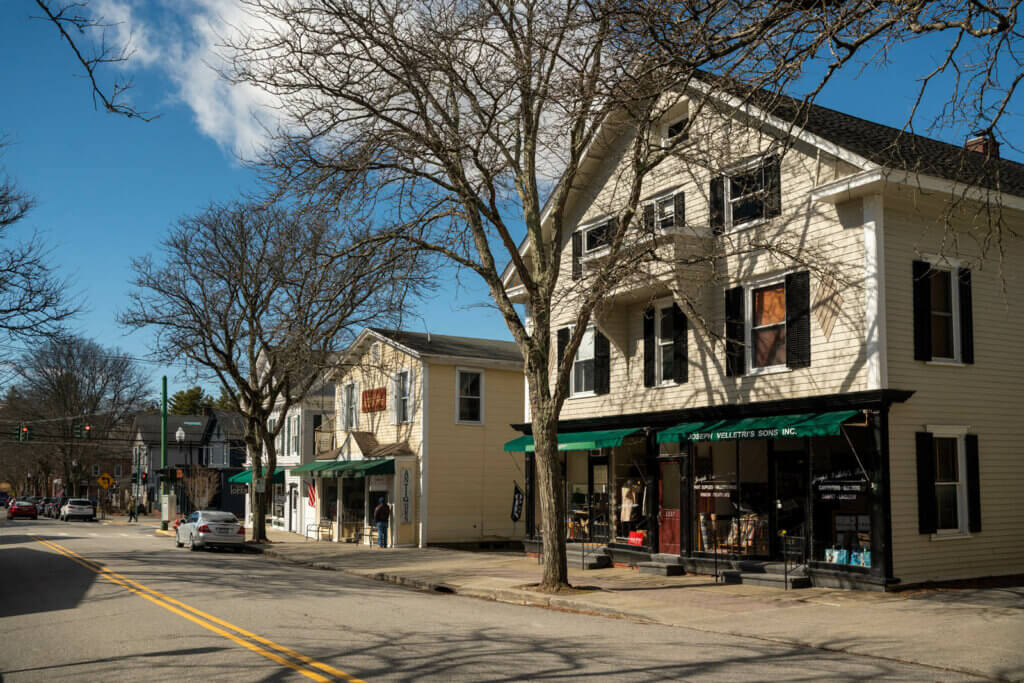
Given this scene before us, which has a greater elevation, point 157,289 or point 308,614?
point 157,289

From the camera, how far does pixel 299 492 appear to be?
40.8 metres

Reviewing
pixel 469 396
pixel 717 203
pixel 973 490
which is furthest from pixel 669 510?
pixel 469 396

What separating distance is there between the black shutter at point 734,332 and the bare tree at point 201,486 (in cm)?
4750

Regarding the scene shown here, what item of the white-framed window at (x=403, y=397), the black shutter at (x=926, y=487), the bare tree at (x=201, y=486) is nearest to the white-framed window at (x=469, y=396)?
the white-framed window at (x=403, y=397)

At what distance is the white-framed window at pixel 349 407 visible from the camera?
120ft

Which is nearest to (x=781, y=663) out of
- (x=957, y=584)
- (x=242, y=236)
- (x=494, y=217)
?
(x=957, y=584)

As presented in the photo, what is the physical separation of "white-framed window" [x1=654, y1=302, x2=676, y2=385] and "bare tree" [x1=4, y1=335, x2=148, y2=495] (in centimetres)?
5704

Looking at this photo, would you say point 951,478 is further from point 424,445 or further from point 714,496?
point 424,445

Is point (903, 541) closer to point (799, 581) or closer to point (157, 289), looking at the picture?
point (799, 581)

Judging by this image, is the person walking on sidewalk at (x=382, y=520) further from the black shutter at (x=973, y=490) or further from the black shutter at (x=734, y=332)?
the black shutter at (x=973, y=490)

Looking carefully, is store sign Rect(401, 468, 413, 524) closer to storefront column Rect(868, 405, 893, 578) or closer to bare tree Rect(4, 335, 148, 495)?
storefront column Rect(868, 405, 893, 578)

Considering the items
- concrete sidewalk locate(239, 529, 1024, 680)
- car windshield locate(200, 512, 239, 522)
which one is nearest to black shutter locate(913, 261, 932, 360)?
concrete sidewalk locate(239, 529, 1024, 680)

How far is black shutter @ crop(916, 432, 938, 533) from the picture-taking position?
1608cm

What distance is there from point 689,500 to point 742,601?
4532 mm
